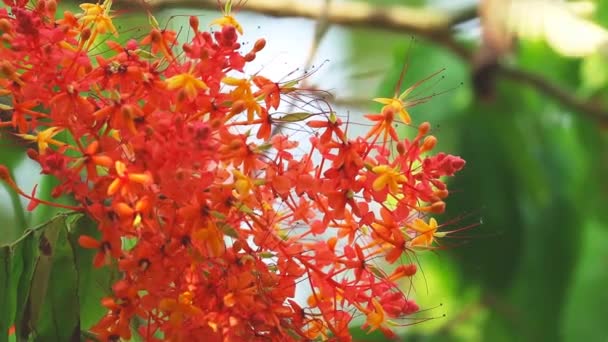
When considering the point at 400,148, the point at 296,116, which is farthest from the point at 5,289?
the point at 400,148

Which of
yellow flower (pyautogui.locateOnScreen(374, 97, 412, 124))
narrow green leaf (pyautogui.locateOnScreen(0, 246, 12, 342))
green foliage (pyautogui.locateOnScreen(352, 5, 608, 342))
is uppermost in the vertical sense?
yellow flower (pyautogui.locateOnScreen(374, 97, 412, 124))

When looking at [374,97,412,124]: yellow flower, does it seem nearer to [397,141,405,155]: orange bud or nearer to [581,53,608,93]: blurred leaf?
[397,141,405,155]: orange bud

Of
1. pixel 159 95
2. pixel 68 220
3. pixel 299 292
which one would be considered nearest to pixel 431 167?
pixel 299 292

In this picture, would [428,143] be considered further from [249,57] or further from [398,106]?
[249,57]

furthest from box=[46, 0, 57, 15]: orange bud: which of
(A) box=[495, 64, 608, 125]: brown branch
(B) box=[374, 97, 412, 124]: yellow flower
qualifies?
(A) box=[495, 64, 608, 125]: brown branch

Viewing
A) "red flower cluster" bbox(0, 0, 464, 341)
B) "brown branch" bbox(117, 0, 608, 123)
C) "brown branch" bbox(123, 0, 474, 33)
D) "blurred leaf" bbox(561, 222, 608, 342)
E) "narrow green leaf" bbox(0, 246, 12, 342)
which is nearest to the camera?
"red flower cluster" bbox(0, 0, 464, 341)

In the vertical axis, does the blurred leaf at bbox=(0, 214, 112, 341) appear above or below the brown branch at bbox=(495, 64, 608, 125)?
above

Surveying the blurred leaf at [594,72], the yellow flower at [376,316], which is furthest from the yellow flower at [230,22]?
the blurred leaf at [594,72]

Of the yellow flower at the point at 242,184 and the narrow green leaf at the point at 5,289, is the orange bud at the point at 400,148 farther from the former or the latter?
the narrow green leaf at the point at 5,289
